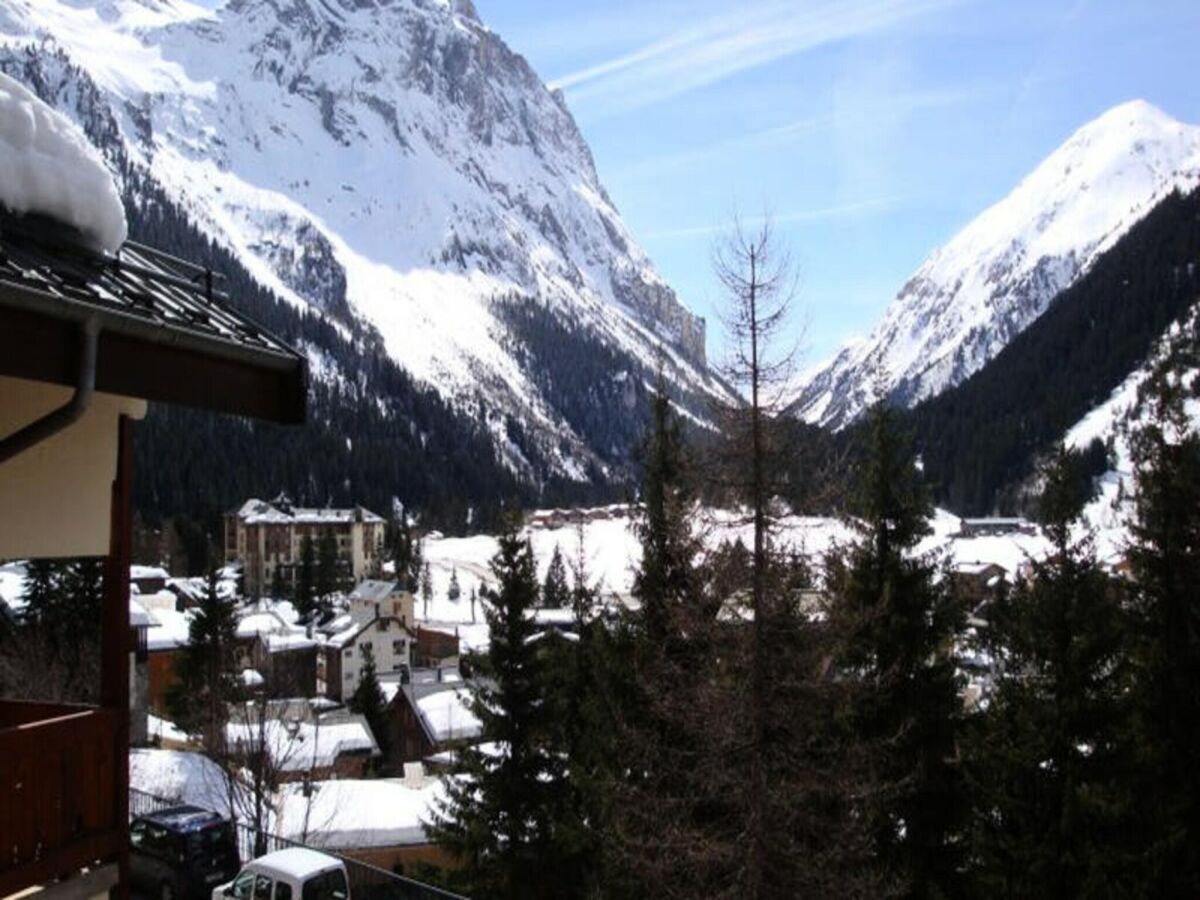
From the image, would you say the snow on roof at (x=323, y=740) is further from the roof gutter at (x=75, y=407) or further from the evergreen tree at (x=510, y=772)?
the roof gutter at (x=75, y=407)

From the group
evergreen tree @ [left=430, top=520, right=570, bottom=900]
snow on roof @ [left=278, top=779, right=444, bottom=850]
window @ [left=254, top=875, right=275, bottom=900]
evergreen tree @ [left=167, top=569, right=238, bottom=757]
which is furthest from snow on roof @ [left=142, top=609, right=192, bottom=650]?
window @ [left=254, top=875, right=275, bottom=900]

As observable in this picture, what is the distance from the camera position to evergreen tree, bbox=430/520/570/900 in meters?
20.0

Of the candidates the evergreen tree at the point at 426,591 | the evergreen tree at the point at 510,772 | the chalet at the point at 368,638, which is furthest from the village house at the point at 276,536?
the evergreen tree at the point at 510,772

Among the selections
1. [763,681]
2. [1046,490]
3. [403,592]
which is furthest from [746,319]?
[403,592]

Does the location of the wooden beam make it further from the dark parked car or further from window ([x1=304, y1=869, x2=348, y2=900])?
the dark parked car

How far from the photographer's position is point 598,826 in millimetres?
18375

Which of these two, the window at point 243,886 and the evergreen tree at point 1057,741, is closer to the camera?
the evergreen tree at point 1057,741

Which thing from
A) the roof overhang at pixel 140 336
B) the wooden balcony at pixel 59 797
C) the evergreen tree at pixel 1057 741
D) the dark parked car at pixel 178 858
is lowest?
the dark parked car at pixel 178 858

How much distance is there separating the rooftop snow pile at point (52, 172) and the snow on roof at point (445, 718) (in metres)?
45.6

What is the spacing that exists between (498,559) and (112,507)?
17.9 metres

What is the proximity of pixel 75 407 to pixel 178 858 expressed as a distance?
16.3 metres

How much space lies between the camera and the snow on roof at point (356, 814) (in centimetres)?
2900

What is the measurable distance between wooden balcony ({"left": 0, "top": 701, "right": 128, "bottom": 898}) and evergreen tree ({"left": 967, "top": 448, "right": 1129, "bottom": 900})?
39.4 ft

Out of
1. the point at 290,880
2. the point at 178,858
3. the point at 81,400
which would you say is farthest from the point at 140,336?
the point at 178,858
